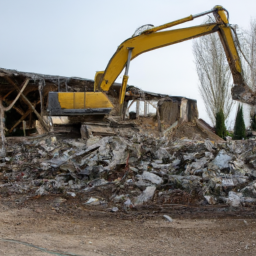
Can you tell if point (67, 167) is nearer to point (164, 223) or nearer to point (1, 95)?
point (164, 223)

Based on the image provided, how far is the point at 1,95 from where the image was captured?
12523mm

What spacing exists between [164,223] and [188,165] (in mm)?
1843

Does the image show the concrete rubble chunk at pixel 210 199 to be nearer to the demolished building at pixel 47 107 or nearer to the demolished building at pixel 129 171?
the demolished building at pixel 129 171

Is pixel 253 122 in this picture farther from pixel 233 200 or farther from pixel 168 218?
pixel 168 218

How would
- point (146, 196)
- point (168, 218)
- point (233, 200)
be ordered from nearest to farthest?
point (168, 218) → point (233, 200) → point (146, 196)

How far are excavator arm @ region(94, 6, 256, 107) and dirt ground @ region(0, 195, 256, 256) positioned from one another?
3990 millimetres

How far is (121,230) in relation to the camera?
338cm


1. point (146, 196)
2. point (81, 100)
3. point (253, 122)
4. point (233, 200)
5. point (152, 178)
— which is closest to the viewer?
point (233, 200)

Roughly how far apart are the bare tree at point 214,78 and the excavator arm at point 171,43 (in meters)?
15.5

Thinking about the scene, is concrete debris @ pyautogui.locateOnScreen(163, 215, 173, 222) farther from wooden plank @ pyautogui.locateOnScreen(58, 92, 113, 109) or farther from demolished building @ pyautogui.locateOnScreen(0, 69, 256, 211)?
wooden plank @ pyautogui.locateOnScreen(58, 92, 113, 109)

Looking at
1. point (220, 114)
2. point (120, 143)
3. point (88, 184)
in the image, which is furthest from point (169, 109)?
point (88, 184)

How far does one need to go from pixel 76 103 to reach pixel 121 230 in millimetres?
5032

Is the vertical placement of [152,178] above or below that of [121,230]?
above

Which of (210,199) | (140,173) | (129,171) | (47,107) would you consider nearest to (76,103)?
(47,107)
